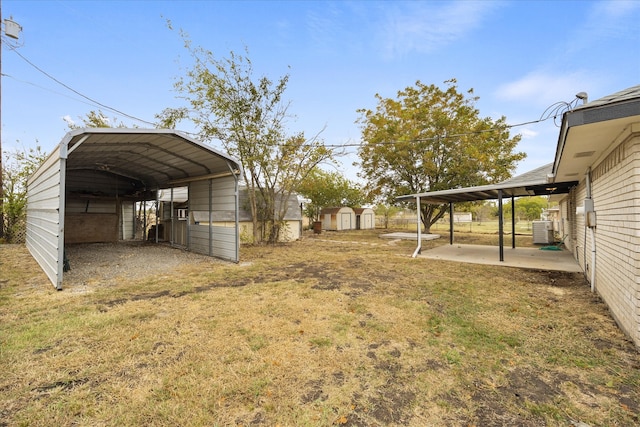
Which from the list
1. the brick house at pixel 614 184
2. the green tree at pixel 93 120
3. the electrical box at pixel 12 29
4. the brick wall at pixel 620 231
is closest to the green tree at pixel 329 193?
the green tree at pixel 93 120

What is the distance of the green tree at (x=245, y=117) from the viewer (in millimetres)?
10156

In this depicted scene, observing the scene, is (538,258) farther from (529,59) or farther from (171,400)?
(171,400)

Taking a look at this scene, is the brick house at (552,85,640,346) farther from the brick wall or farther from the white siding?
the white siding

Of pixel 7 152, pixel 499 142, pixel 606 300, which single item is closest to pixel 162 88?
pixel 7 152

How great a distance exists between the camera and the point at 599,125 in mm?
2877

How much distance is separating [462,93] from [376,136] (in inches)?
229

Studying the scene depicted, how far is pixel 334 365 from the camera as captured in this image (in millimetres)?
2553

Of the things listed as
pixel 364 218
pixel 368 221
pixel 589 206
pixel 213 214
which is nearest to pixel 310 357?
pixel 589 206

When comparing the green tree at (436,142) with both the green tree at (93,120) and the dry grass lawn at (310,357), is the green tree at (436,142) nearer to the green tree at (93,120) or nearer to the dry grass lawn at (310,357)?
the dry grass lawn at (310,357)

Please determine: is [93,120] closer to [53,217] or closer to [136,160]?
[136,160]

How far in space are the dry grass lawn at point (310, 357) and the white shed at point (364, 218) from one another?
20957 millimetres

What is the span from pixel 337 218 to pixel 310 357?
21.0 meters

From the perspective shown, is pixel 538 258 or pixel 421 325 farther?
pixel 538 258

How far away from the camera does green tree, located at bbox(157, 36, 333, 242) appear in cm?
1016
